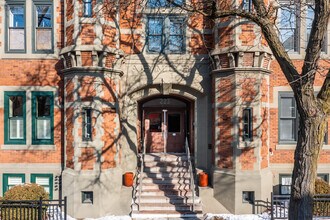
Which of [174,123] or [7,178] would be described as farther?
[174,123]

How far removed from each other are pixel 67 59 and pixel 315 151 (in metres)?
8.25

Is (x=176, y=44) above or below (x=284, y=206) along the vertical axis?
above

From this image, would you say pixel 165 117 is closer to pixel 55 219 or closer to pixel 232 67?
pixel 232 67

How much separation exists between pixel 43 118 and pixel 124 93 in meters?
3.35

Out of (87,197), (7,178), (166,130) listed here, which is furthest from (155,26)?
(7,178)

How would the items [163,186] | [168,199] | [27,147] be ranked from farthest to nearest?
1. [27,147]
2. [163,186]
3. [168,199]

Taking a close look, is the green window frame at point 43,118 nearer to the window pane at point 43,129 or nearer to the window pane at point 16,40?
the window pane at point 43,129

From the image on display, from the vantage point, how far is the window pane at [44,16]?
10031 millimetres

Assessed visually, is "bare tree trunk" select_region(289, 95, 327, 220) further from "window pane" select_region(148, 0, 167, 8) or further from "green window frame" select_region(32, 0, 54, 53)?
"green window frame" select_region(32, 0, 54, 53)

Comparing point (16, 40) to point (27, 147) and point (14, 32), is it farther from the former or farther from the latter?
point (27, 147)

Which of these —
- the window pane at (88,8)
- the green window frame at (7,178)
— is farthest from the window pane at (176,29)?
the green window frame at (7,178)

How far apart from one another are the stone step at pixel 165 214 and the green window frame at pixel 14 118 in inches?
212

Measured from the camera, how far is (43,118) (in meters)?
9.89

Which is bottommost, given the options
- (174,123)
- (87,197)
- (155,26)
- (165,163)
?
(87,197)
